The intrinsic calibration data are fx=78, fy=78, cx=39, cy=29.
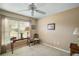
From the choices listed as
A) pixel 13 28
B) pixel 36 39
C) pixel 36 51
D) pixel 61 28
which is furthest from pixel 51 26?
pixel 13 28

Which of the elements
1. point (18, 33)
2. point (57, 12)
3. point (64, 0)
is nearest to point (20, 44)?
point (18, 33)

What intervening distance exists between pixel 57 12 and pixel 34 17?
632 millimetres

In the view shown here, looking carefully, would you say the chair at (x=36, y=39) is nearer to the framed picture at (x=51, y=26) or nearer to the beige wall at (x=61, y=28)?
the beige wall at (x=61, y=28)

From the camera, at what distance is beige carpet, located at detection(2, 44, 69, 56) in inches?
74.5

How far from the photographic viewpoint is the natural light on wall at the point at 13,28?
1846 millimetres

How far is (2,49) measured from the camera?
1827mm

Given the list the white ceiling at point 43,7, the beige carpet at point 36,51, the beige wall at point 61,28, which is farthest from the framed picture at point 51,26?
the beige carpet at point 36,51

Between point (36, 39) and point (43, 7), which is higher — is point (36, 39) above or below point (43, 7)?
below

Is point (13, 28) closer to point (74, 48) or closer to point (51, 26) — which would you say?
point (51, 26)

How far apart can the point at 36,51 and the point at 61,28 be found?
897 mm

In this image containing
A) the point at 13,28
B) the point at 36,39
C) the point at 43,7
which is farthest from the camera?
the point at 36,39

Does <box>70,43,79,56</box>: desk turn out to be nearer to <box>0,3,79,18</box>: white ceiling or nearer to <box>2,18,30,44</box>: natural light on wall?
<box>0,3,79,18</box>: white ceiling

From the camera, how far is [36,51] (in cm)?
203

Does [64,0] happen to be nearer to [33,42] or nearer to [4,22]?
[33,42]
